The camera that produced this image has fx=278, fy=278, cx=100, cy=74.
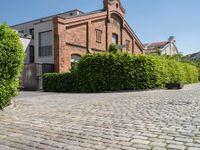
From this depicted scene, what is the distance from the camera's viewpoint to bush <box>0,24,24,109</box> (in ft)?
25.9

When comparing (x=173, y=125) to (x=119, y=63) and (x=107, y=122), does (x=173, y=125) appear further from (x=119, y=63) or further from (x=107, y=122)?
(x=119, y=63)

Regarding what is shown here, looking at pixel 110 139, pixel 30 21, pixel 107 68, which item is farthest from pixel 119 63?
pixel 30 21

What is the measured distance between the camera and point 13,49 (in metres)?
8.22

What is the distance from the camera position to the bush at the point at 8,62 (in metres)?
7.90

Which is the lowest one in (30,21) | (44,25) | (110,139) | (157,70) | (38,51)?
(110,139)

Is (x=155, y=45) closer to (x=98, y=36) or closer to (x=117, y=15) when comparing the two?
(x=117, y=15)

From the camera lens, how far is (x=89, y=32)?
94.4ft

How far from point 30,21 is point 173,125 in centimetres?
3748

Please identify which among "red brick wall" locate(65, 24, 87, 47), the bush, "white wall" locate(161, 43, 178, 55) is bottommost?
the bush

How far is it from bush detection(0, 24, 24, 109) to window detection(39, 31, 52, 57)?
18077mm

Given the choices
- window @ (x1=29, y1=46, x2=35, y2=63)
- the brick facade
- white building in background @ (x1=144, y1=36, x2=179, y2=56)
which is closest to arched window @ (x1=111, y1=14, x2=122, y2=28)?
the brick facade

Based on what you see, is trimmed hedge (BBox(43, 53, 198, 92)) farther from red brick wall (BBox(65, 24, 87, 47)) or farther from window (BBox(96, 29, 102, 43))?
window (BBox(96, 29, 102, 43))

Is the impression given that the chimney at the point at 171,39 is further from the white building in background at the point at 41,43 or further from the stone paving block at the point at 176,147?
the stone paving block at the point at 176,147

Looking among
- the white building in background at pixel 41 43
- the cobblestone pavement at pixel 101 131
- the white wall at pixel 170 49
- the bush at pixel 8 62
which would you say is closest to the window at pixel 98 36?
the white building in background at pixel 41 43
